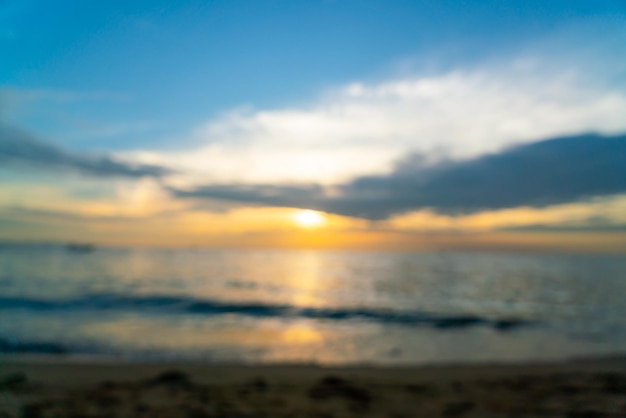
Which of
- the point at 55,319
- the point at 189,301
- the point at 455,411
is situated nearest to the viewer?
the point at 455,411

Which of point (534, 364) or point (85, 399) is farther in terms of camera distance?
point (534, 364)

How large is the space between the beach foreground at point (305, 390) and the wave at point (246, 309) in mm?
7899

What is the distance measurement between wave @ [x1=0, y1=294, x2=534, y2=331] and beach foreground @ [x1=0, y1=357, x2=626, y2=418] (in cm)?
790

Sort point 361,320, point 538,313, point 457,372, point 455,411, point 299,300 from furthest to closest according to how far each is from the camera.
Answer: point 299,300, point 538,313, point 361,320, point 457,372, point 455,411

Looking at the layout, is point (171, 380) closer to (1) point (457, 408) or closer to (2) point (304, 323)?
(1) point (457, 408)

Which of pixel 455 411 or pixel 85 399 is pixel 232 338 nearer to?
pixel 85 399

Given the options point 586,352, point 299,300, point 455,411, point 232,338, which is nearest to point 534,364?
point 586,352

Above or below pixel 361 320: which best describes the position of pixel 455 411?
above

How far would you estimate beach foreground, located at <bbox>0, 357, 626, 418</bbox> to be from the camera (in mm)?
5449

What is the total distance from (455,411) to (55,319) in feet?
48.8

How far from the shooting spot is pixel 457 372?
27.7 feet

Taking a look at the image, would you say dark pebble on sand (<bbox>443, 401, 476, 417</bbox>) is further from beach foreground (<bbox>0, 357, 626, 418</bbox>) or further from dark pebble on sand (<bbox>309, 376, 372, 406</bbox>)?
dark pebble on sand (<bbox>309, 376, 372, 406</bbox>)

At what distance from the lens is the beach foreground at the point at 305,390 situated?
5.45 meters

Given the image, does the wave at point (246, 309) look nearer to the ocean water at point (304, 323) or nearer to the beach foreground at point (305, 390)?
the ocean water at point (304, 323)
